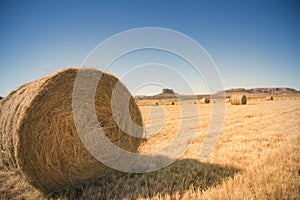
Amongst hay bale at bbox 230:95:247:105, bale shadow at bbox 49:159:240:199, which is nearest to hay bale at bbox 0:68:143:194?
bale shadow at bbox 49:159:240:199

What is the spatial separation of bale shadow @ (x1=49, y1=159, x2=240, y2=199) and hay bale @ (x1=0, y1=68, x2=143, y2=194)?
0.25 metres

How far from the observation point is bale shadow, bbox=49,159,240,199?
120 inches

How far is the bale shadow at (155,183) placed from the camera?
305cm

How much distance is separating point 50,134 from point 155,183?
1.83m

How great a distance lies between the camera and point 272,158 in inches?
160

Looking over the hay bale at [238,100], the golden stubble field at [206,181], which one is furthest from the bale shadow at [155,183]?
the hay bale at [238,100]

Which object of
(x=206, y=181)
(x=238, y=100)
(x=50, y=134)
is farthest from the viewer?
(x=238, y=100)

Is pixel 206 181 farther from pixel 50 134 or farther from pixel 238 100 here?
pixel 238 100

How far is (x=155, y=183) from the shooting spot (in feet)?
11.0

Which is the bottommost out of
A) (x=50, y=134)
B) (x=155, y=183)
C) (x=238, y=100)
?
(x=155, y=183)

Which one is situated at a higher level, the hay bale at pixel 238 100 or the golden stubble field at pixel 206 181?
the hay bale at pixel 238 100

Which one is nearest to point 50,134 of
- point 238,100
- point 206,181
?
point 206,181

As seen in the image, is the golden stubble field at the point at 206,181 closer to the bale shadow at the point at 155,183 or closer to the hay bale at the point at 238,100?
the bale shadow at the point at 155,183

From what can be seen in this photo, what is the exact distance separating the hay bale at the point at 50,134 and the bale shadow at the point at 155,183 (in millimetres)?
250
